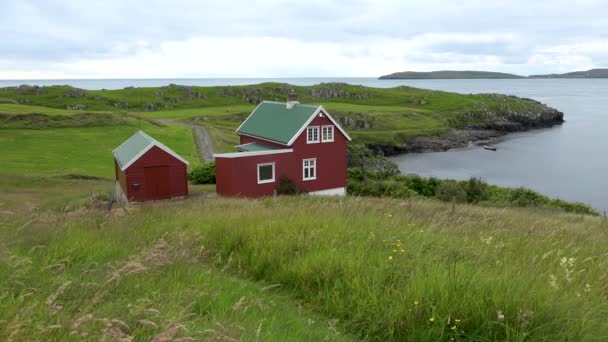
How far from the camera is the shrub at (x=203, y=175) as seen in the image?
135ft

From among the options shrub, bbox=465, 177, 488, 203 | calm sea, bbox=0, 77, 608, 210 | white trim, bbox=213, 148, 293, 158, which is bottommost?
calm sea, bbox=0, 77, 608, 210

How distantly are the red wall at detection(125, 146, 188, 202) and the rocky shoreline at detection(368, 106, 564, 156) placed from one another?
56851 mm

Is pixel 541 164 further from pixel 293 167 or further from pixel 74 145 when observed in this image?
pixel 74 145

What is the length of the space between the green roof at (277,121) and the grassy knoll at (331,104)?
45.1 meters

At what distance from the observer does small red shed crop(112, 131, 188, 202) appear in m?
31.0

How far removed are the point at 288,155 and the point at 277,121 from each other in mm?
4765

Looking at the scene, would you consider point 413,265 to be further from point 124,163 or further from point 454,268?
point 124,163

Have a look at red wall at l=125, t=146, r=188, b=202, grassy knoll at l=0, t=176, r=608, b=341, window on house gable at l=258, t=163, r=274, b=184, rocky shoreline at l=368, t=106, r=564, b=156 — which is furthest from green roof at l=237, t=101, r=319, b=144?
rocky shoreline at l=368, t=106, r=564, b=156

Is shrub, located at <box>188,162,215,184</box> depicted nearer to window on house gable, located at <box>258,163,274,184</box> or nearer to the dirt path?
window on house gable, located at <box>258,163,274,184</box>

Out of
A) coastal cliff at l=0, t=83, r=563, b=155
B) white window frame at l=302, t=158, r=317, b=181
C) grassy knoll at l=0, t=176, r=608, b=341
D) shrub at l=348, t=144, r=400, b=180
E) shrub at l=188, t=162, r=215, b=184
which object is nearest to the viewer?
grassy knoll at l=0, t=176, r=608, b=341

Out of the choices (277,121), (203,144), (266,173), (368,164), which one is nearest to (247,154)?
(266,173)

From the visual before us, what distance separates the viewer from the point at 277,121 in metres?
38.8

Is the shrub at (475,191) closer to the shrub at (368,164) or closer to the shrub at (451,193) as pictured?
the shrub at (451,193)

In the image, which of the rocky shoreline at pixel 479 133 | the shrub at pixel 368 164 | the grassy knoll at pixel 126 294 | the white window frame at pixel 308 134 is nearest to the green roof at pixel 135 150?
the white window frame at pixel 308 134
